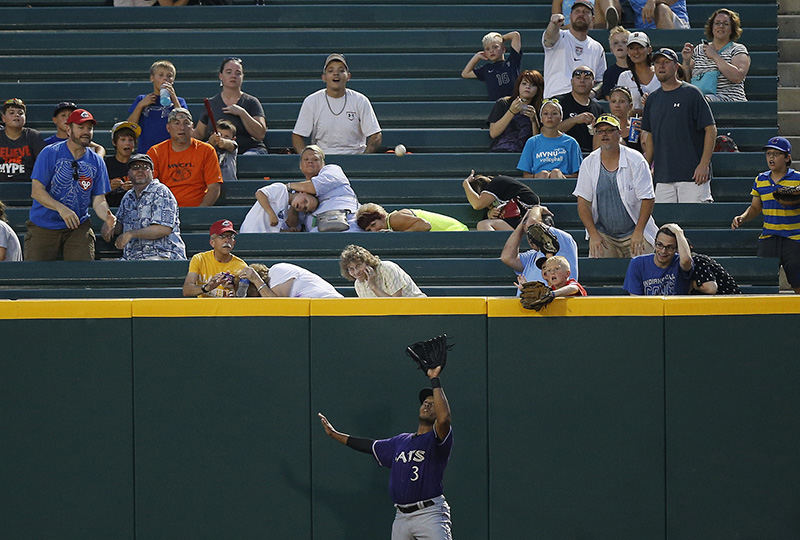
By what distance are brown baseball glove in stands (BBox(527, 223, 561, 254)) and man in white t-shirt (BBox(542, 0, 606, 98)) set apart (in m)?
3.60

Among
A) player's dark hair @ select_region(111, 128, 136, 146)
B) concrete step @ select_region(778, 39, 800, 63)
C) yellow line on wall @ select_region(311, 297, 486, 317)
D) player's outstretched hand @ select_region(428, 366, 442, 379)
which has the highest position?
concrete step @ select_region(778, 39, 800, 63)

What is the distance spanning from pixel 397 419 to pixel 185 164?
4.01m

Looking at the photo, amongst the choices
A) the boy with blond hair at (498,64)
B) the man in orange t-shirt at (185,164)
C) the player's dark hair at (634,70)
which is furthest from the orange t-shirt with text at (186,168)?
the player's dark hair at (634,70)

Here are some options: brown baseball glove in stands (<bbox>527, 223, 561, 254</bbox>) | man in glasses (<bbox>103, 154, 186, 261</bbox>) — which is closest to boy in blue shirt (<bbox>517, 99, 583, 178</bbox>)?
brown baseball glove in stands (<bbox>527, 223, 561, 254</bbox>)

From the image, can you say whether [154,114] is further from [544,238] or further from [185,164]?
[544,238]

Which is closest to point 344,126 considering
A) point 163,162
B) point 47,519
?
point 163,162

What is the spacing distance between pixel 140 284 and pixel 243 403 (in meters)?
2.28

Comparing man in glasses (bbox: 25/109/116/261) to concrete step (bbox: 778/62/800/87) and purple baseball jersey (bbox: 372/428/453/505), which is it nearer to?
purple baseball jersey (bbox: 372/428/453/505)

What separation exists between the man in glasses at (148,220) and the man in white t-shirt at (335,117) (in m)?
2.08

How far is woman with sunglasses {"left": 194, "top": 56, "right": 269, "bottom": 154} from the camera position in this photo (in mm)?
11992

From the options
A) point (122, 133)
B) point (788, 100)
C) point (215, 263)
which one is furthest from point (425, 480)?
point (788, 100)

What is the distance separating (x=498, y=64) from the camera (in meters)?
12.9

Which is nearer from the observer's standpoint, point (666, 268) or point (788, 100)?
point (666, 268)

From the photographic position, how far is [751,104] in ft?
41.3
